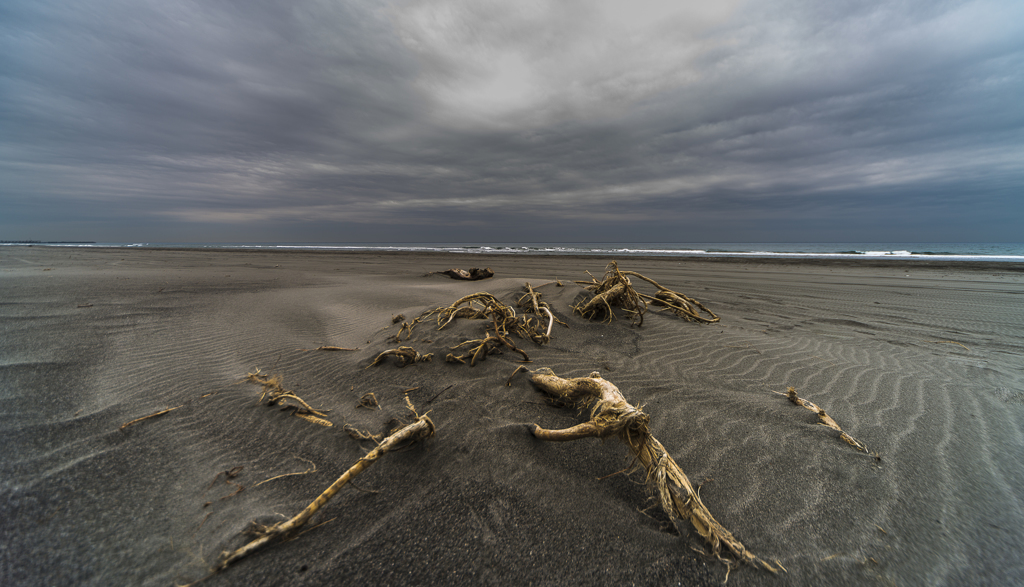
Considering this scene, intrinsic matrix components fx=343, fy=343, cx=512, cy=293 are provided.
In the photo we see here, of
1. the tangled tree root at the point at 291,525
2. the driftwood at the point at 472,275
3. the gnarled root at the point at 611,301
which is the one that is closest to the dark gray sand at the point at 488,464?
the tangled tree root at the point at 291,525

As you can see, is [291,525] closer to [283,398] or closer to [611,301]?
[283,398]

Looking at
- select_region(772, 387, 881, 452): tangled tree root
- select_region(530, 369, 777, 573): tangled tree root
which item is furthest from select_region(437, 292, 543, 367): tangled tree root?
select_region(772, 387, 881, 452): tangled tree root

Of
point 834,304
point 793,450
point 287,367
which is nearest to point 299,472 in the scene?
point 287,367

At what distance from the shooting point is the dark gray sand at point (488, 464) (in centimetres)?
132

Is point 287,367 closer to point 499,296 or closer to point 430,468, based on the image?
point 430,468

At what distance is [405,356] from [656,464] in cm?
227

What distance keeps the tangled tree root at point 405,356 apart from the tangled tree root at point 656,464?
144 centimetres

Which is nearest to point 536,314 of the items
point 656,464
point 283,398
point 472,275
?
point 283,398

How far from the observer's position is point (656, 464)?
4.99 ft

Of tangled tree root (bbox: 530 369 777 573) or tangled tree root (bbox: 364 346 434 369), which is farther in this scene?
tangled tree root (bbox: 364 346 434 369)

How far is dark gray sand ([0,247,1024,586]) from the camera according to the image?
1.32 m

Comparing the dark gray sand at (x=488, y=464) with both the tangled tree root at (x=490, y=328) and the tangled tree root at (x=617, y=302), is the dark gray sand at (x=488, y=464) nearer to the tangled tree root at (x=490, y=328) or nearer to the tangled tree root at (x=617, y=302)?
the tangled tree root at (x=490, y=328)

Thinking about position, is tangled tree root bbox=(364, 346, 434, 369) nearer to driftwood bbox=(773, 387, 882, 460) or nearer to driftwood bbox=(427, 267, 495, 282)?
driftwood bbox=(773, 387, 882, 460)

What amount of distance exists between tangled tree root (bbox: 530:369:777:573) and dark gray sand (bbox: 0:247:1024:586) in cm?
7
